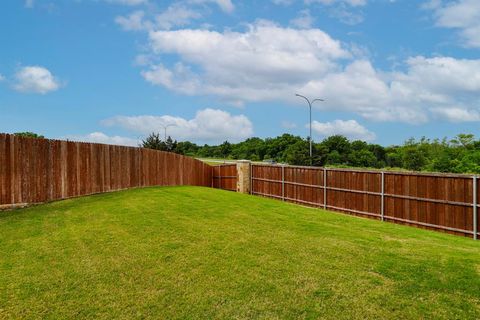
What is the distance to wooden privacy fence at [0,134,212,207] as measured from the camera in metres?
11.0

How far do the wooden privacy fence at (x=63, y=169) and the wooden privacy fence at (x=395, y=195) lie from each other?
25.7ft

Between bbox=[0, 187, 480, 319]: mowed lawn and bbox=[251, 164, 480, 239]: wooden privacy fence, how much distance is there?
4.57m

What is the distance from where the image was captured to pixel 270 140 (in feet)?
260

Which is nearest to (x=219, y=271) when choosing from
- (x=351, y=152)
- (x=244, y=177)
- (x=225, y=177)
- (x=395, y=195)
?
(x=395, y=195)

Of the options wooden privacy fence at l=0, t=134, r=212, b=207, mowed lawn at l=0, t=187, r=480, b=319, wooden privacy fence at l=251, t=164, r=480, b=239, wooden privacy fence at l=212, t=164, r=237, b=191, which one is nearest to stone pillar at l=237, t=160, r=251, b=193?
wooden privacy fence at l=212, t=164, r=237, b=191

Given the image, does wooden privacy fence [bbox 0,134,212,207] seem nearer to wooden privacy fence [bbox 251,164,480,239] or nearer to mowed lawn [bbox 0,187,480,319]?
mowed lawn [bbox 0,187,480,319]

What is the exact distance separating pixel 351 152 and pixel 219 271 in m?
59.2

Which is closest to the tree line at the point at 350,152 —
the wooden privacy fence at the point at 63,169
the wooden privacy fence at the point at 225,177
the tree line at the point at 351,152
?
the tree line at the point at 351,152

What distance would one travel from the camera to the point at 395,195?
581 inches

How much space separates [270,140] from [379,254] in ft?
237

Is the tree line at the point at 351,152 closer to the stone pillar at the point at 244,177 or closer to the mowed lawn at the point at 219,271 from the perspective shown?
the stone pillar at the point at 244,177

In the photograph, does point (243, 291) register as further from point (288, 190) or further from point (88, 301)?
point (288, 190)

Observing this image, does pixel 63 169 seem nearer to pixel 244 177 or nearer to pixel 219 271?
pixel 219 271

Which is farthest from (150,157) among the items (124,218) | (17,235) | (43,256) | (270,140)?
(270,140)
